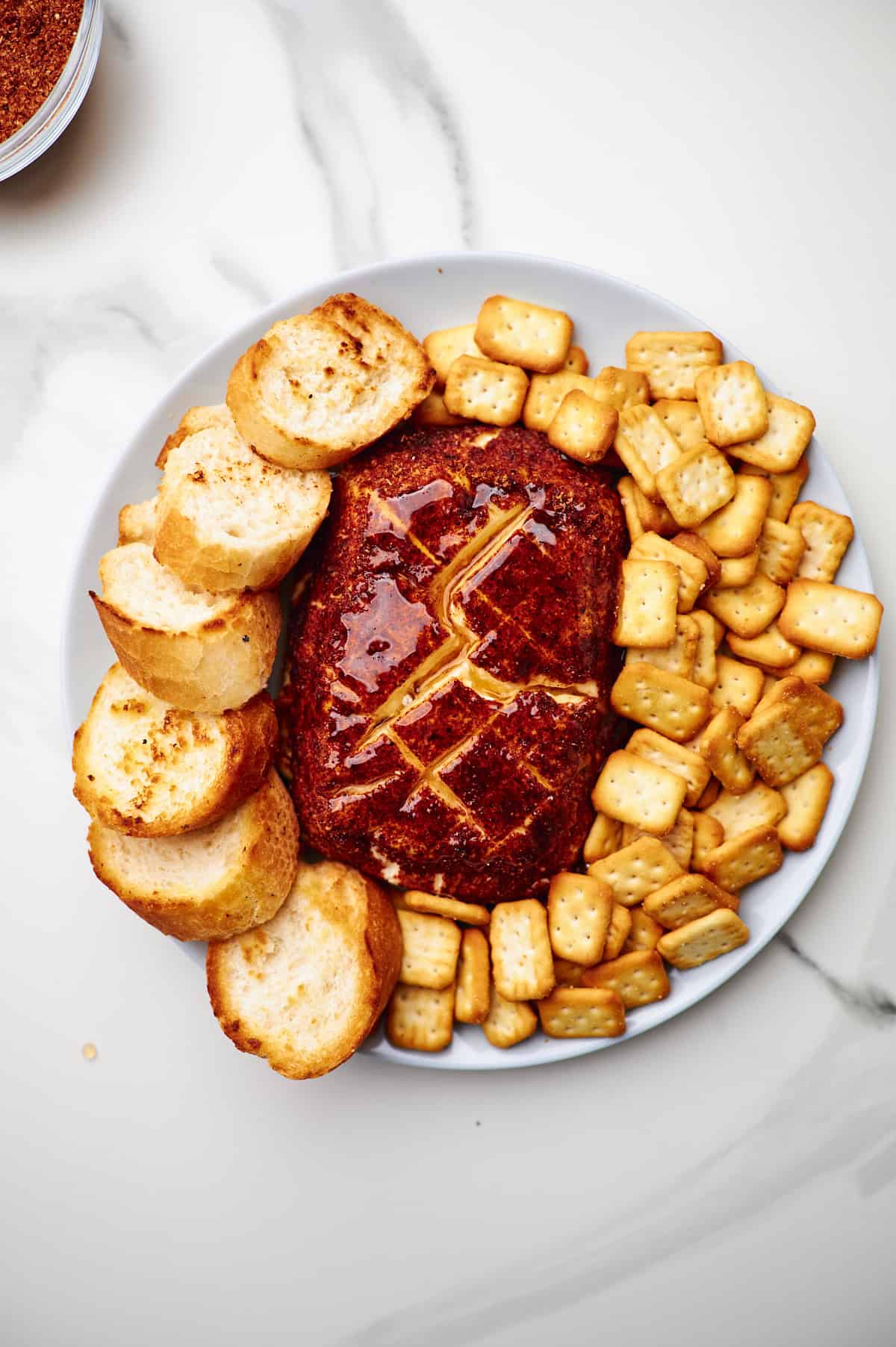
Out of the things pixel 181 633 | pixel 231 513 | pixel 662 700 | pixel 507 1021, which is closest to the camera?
pixel 181 633

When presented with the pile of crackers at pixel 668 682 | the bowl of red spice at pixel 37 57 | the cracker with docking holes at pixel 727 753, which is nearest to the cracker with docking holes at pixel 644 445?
the pile of crackers at pixel 668 682

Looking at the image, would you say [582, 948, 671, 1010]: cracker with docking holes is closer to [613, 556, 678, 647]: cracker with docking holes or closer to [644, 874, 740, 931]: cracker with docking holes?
[644, 874, 740, 931]: cracker with docking holes

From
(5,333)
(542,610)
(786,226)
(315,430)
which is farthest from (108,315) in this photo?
(786,226)

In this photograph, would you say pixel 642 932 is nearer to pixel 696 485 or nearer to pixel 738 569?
pixel 738 569

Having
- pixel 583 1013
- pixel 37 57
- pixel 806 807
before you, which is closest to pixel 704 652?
pixel 806 807

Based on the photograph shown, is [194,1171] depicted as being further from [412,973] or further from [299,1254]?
[412,973]
